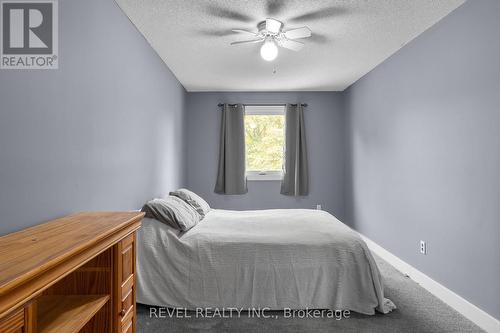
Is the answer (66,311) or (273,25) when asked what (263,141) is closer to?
(273,25)

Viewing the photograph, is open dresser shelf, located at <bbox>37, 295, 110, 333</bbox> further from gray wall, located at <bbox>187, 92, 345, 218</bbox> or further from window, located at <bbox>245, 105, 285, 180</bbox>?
window, located at <bbox>245, 105, 285, 180</bbox>

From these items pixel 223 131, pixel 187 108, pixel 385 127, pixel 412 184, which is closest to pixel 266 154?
pixel 223 131

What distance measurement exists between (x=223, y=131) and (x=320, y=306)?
3539 millimetres

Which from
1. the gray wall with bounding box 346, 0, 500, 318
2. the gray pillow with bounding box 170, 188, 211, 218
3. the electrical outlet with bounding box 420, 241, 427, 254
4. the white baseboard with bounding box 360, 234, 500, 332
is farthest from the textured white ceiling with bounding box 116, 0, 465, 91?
the white baseboard with bounding box 360, 234, 500, 332

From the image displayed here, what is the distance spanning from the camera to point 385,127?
12.8ft

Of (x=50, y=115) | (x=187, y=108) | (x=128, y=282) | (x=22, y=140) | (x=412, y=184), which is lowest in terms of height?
(x=128, y=282)

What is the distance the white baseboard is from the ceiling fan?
2533 mm

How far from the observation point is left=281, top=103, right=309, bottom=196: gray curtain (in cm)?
540

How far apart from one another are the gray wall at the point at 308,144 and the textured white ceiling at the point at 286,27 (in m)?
0.80

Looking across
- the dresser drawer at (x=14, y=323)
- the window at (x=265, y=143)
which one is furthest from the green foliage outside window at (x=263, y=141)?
the dresser drawer at (x=14, y=323)

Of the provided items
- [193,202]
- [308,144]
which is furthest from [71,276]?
[308,144]

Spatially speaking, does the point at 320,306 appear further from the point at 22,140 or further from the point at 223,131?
the point at 223,131

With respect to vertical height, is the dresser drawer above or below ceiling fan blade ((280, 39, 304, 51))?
below

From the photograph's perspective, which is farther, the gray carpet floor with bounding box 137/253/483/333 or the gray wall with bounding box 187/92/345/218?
the gray wall with bounding box 187/92/345/218
